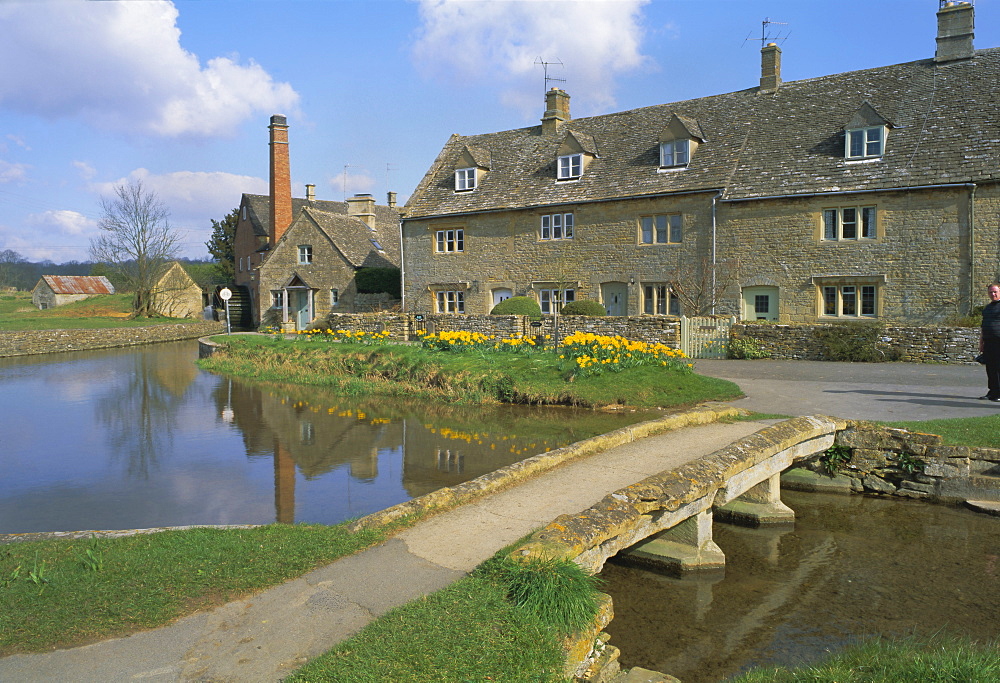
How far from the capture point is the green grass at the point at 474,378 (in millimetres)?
14969

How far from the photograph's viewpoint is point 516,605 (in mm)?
4926

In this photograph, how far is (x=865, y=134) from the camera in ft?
83.5

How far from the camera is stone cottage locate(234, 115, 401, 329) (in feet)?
134

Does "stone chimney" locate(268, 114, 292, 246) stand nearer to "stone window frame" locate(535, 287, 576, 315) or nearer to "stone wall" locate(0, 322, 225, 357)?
"stone wall" locate(0, 322, 225, 357)


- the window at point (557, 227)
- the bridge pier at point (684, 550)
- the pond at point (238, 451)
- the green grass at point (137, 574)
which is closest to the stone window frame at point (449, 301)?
the window at point (557, 227)

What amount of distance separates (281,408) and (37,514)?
7.94 metres

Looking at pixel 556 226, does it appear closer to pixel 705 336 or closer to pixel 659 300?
pixel 659 300

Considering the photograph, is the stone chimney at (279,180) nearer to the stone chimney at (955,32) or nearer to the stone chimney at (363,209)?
the stone chimney at (363,209)

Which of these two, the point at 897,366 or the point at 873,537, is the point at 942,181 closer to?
the point at 897,366

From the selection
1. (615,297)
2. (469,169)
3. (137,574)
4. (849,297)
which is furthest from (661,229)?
(137,574)

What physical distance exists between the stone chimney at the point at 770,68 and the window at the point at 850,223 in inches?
298

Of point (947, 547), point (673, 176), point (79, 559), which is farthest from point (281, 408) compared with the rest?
point (673, 176)

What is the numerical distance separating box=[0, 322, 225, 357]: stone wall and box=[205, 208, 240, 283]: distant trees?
62.3ft

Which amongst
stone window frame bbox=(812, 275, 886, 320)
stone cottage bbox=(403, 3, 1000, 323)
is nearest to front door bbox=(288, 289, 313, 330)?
stone cottage bbox=(403, 3, 1000, 323)
